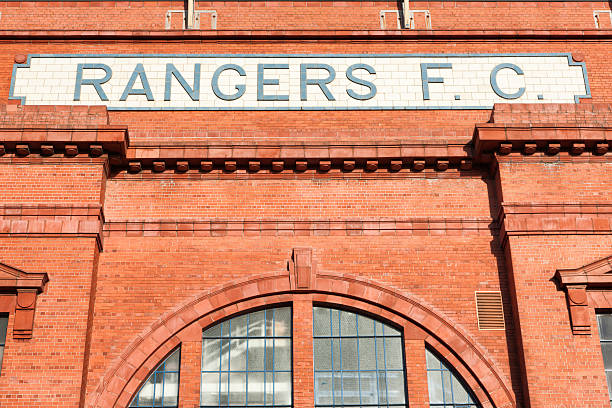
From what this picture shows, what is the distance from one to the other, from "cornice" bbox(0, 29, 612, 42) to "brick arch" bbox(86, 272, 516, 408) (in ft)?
24.0

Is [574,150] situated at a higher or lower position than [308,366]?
higher

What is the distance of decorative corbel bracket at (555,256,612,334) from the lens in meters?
20.5

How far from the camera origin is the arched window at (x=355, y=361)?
68.4 feet

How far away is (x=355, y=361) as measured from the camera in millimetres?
21203

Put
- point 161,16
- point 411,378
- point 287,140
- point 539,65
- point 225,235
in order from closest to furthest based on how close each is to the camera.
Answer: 1. point 411,378
2. point 225,235
3. point 287,140
4. point 539,65
5. point 161,16

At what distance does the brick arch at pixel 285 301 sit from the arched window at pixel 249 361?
0.36 meters

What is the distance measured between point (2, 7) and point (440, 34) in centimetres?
1247

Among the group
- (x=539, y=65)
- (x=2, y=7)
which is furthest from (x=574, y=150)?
(x=2, y=7)

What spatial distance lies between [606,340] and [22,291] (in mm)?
12780

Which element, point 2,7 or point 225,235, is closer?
point 225,235

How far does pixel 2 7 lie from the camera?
27219mm

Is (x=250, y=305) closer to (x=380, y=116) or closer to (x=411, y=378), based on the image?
(x=411, y=378)

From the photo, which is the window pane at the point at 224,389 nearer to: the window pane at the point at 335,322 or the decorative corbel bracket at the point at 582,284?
the window pane at the point at 335,322

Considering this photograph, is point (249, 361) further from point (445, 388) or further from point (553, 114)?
point (553, 114)
